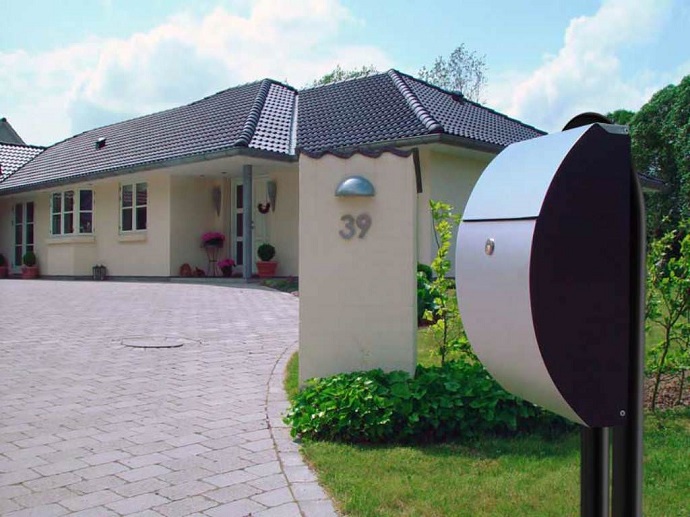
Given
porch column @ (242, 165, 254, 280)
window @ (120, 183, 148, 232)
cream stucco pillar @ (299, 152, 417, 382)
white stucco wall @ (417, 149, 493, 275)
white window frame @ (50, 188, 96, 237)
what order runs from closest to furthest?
cream stucco pillar @ (299, 152, 417, 382), white stucco wall @ (417, 149, 493, 275), porch column @ (242, 165, 254, 280), window @ (120, 183, 148, 232), white window frame @ (50, 188, 96, 237)

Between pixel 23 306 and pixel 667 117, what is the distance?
19.9 meters

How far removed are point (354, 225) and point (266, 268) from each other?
12215 mm

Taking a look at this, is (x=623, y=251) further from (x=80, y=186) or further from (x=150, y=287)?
(x=80, y=186)

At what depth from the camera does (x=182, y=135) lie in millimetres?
19500

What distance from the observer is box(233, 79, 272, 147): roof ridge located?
15.4 m

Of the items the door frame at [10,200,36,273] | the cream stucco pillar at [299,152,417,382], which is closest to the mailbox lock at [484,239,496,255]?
the cream stucco pillar at [299,152,417,382]

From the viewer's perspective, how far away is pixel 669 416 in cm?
446

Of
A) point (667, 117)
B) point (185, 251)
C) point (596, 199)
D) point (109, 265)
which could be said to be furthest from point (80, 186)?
point (596, 199)

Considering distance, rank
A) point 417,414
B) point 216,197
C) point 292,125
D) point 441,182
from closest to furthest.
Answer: point 417,414, point 441,182, point 292,125, point 216,197

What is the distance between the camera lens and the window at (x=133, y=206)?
19734 millimetres

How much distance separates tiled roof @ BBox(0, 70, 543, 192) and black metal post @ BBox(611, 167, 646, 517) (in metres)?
11.9

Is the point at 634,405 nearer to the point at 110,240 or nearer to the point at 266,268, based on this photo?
the point at 266,268

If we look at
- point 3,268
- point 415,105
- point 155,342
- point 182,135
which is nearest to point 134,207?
point 182,135

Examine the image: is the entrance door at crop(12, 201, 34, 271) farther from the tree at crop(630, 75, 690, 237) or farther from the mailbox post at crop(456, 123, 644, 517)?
the mailbox post at crop(456, 123, 644, 517)
